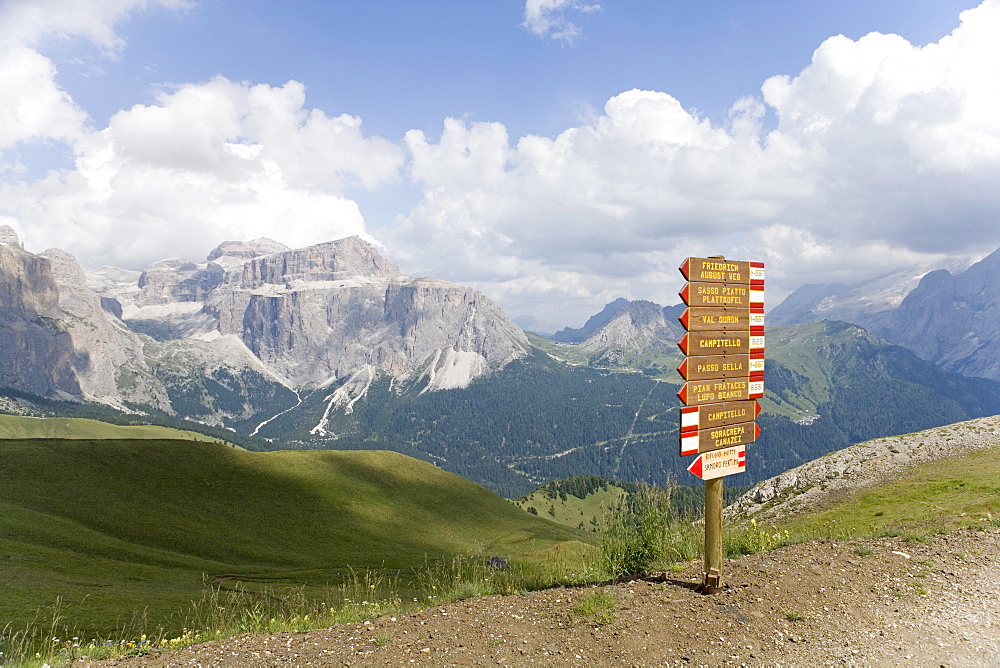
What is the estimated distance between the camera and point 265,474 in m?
93.2

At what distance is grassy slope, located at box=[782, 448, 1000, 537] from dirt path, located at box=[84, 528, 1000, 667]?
4.38m

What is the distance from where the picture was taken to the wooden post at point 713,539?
36.4 ft

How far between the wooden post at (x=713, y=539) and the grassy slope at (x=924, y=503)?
6.36 m

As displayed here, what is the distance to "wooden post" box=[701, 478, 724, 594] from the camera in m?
11.1

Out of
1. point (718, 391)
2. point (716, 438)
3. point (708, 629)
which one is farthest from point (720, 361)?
point (708, 629)

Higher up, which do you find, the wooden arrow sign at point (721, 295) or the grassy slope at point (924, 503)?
the wooden arrow sign at point (721, 295)

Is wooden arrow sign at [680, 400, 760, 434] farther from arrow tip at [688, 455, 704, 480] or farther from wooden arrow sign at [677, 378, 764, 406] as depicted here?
arrow tip at [688, 455, 704, 480]

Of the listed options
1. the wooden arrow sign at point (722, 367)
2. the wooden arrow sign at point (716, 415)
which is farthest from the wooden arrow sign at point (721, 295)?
the wooden arrow sign at point (716, 415)

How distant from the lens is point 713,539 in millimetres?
11438

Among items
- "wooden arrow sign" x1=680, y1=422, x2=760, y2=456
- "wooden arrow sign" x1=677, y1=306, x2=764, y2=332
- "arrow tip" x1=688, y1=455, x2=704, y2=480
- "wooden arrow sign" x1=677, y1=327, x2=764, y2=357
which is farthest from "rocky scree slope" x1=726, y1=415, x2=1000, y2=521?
"arrow tip" x1=688, y1=455, x2=704, y2=480

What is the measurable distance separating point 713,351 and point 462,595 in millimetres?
8422

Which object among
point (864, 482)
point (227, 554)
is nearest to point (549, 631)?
point (864, 482)

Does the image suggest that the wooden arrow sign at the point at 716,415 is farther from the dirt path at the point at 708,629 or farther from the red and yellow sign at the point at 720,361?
the dirt path at the point at 708,629

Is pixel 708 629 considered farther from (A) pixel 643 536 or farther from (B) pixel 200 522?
(B) pixel 200 522
